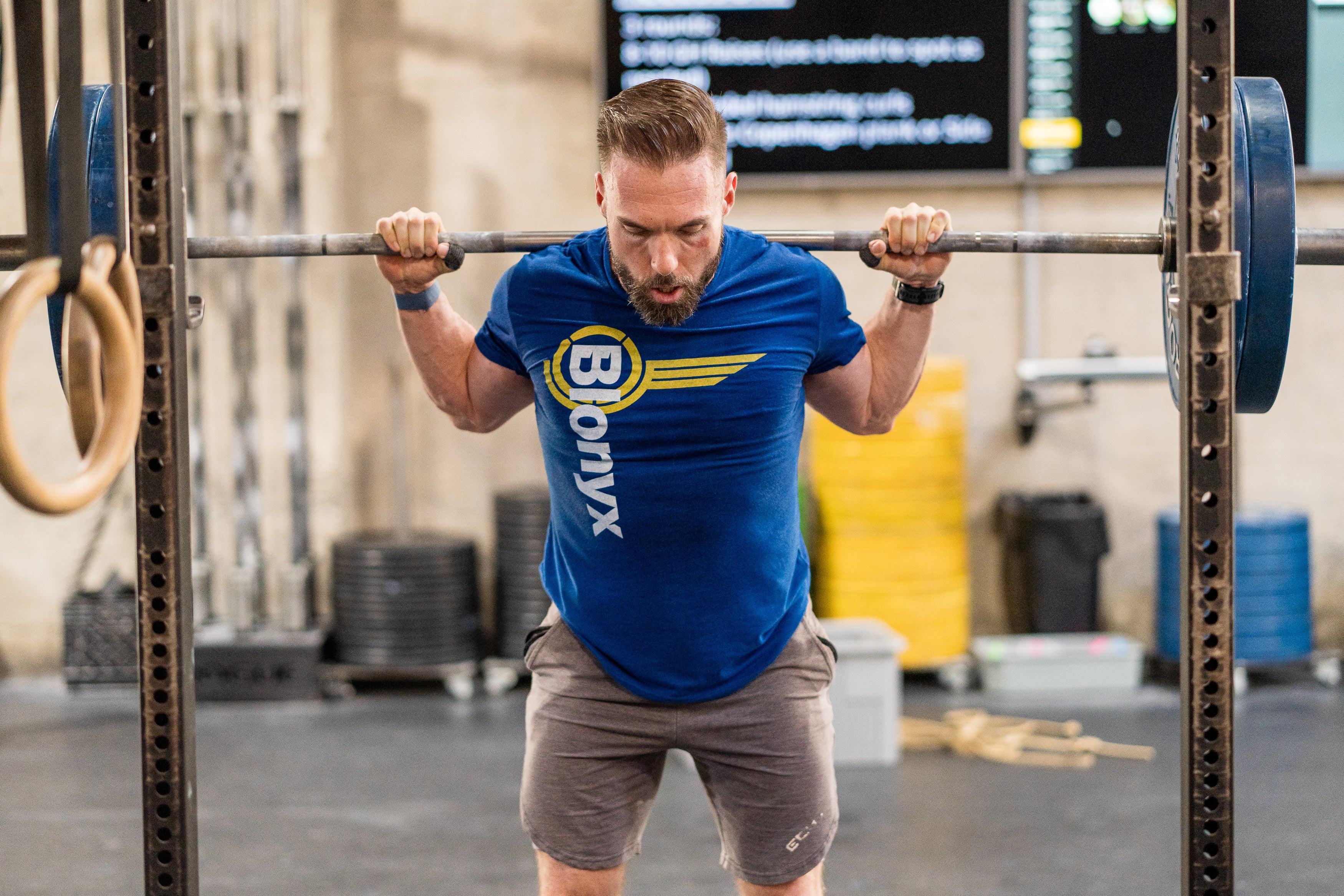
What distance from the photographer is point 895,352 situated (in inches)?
74.9

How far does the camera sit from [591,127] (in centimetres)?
518

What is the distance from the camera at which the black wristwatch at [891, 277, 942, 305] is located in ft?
6.05

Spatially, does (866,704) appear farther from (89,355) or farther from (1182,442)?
(89,355)

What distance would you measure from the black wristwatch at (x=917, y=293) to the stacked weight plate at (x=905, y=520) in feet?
9.56

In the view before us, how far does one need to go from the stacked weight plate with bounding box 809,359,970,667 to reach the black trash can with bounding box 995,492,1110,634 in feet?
1.01

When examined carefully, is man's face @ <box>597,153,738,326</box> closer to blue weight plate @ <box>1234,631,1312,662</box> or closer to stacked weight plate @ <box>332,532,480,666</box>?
stacked weight plate @ <box>332,532,480,666</box>

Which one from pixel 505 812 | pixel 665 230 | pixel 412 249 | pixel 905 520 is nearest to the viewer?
pixel 665 230

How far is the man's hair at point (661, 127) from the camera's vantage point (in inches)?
64.6

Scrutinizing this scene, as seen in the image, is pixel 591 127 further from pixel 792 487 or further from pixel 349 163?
pixel 792 487

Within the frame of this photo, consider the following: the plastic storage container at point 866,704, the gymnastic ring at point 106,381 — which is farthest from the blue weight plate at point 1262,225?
the plastic storage container at point 866,704

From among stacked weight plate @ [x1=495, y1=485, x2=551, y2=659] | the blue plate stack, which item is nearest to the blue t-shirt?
stacked weight plate @ [x1=495, y1=485, x2=551, y2=659]

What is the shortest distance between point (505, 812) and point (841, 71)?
9.77 ft

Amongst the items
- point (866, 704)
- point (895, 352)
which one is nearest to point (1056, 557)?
point (866, 704)

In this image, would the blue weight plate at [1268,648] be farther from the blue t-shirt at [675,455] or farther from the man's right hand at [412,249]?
the man's right hand at [412,249]
